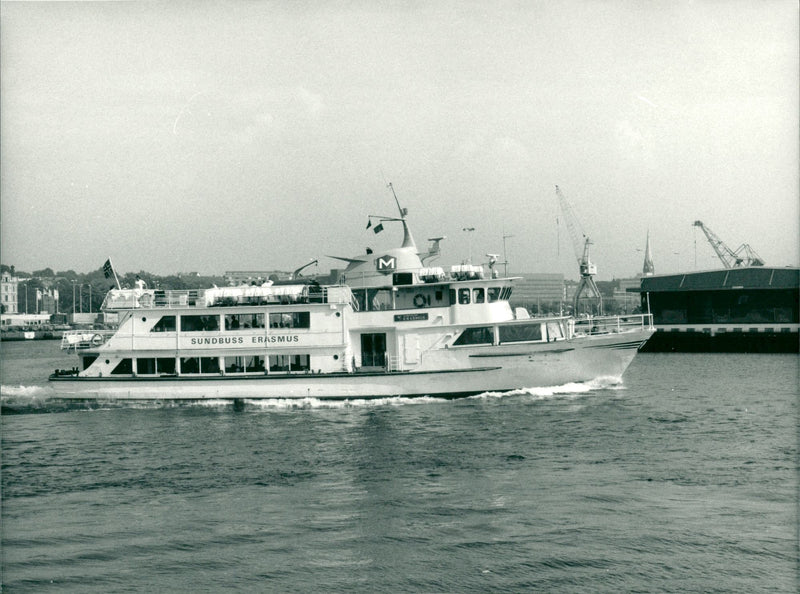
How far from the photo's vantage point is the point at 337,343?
97.9 ft

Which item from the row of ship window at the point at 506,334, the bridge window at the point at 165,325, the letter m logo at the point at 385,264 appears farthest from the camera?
the letter m logo at the point at 385,264

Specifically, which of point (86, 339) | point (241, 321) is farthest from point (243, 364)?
point (86, 339)

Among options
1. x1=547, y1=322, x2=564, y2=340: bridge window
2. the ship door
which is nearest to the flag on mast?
the ship door

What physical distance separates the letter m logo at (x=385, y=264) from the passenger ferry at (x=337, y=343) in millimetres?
45

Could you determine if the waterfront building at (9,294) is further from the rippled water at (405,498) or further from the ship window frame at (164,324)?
the rippled water at (405,498)

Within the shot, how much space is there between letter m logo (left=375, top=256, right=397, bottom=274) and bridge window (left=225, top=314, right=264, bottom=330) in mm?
4827

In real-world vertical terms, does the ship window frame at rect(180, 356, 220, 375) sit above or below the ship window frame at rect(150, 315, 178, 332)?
below

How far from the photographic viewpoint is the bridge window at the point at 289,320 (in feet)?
99.1

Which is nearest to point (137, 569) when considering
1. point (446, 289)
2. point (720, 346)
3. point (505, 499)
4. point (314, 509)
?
point (314, 509)

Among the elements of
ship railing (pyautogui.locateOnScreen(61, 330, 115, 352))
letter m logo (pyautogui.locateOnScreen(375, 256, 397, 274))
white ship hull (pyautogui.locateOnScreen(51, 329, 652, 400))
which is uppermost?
letter m logo (pyautogui.locateOnScreen(375, 256, 397, 274))

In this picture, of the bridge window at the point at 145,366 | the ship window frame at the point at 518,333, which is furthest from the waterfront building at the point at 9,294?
the ship window frame at the point at 518,333

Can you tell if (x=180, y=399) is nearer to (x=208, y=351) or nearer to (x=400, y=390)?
(x=208, y=351)

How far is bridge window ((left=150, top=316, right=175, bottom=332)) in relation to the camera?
30.4 m

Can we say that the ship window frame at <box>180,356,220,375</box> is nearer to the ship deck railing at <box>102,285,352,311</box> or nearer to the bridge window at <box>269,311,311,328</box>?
the ship deck railing at <box>102,285,352,311</box>
